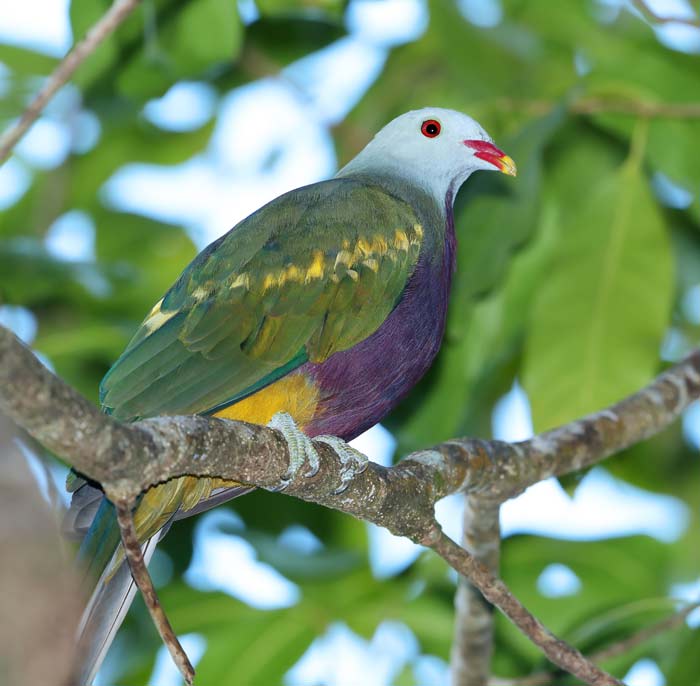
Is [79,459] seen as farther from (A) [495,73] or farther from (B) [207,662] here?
(A) [495,73]

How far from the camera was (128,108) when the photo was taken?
463cm

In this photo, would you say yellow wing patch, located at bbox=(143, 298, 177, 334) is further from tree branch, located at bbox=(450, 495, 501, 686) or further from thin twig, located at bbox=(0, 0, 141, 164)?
tree branch, located at bbox=(450, 495, 501, 686)

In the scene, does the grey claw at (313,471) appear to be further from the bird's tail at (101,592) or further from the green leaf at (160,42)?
the green leaf at (160,42)

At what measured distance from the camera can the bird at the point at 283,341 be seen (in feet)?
8.60

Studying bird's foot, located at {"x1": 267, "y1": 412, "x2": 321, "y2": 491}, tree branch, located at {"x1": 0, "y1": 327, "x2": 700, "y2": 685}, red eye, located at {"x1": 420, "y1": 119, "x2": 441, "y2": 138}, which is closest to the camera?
tree branch, located at {"x1": 0, "y1": 327, "x2": 700, "y2": 685}

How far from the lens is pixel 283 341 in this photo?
279 cm

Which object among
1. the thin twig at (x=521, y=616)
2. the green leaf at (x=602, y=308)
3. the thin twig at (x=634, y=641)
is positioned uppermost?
the thin twig at (x=521, y=616)

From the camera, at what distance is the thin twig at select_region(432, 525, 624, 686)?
251 centimetres

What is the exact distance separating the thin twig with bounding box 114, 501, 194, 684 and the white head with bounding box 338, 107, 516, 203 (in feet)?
6.62

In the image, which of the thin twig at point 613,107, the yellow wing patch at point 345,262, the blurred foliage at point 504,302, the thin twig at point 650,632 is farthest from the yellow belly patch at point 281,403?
the thin twig at point 613,107

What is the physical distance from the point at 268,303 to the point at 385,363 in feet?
1.17

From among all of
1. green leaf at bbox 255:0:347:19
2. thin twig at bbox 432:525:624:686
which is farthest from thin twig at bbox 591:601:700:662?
green leaf at bbox 255:0:347:19

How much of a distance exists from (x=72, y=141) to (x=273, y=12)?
1624mm

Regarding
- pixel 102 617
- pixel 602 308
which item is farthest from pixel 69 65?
pixel 602 308
